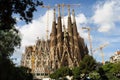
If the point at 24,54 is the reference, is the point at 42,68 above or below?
below

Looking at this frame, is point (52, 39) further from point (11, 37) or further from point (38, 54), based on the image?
point (11, 37)

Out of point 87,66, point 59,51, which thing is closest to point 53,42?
point 59,51

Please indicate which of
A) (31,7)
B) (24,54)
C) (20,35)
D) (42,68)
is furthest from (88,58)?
(24,54)

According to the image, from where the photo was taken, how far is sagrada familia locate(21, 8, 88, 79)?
111369 mm

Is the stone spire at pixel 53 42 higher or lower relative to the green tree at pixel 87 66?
higher

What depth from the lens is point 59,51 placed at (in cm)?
11369

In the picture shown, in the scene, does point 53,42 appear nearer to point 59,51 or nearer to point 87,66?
point 59,51

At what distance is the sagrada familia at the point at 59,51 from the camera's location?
111 metres

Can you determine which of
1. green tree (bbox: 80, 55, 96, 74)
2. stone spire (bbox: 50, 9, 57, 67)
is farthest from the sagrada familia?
green tree (bbox: 80, 55, 96, 74)

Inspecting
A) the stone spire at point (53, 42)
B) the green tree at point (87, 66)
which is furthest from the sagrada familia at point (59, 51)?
the green tree at point (87, 66)

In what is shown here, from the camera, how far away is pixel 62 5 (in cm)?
14050

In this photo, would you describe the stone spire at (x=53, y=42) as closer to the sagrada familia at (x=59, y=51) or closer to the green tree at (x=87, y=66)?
the sagrada familia at (x=59, y=51)

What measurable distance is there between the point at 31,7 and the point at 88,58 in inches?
2216

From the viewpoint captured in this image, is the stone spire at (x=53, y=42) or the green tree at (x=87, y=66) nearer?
the green tree at (x=87, y=66)
